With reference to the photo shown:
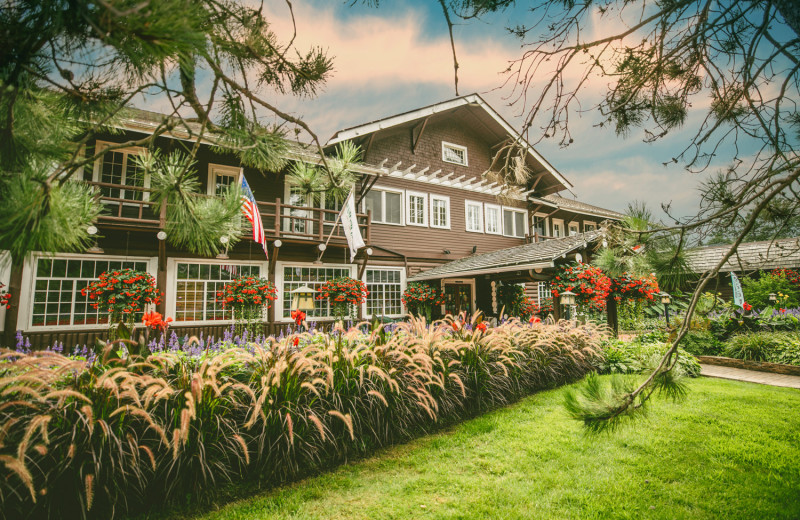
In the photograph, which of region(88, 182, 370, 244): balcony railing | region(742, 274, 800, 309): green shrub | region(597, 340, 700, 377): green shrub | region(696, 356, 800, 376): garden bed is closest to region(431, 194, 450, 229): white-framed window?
region(88, 182, 370, 244): balcony railing

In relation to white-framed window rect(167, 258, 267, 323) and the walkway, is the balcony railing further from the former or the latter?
the walkway


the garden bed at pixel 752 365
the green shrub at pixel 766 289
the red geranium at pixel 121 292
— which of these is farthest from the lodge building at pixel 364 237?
the green shrub at pixel 766 289

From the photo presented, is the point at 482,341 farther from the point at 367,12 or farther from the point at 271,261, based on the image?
the point at 271,261

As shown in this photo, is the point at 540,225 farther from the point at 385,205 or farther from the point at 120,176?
the point at 120,176

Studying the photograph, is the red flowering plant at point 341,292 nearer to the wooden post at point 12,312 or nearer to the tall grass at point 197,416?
the tall grass at point 197,416

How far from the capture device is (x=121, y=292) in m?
7.89

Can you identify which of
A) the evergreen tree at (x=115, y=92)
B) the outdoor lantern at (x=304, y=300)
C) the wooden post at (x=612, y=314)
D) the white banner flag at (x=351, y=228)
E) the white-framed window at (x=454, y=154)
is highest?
the white-framed window at (x=454, y=154)

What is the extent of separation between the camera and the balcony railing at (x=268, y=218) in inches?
336

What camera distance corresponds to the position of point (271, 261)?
11.2 metres

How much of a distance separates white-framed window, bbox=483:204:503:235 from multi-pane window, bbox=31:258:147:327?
13840mm

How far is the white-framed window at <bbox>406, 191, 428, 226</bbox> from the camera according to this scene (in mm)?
14328

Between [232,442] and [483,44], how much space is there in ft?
12.3

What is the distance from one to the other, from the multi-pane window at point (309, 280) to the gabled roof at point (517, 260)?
9.84 ft

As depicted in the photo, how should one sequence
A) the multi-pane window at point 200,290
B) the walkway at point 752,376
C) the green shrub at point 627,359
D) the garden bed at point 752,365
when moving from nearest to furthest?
the walkway at point 752,376 → the green shrub at point 627,359 → the garden bed at point 752,365 → the multi-pane window at point 200,290
